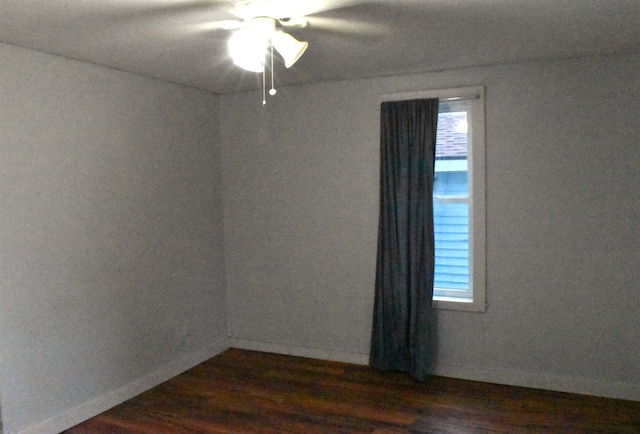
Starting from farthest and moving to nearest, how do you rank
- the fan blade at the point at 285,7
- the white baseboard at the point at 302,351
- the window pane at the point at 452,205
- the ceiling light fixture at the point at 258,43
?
the white baseboard at the point at 302,351 < the window pane at the point at 452,205 < the ceiling light fixture at the point at 258,43 < the fan blade at the point at 285,7

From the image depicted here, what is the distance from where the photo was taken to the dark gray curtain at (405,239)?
4023 millimetres

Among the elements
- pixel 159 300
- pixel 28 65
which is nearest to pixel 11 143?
pixel 28 65

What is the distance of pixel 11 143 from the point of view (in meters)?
3.08

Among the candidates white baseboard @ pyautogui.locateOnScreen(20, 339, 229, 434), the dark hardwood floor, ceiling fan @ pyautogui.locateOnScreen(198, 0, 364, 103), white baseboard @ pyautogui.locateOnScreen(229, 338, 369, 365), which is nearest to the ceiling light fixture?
ceiling fan @ pyautogui.locateOnScreen(198, 0, 364, 103)

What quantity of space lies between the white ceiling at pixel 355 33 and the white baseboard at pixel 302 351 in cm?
232

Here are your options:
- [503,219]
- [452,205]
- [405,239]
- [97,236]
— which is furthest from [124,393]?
[503,219]

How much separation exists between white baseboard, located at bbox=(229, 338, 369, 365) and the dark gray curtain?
0.25 metres

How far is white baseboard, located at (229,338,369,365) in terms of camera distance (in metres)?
4.47

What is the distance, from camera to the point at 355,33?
2.96 m

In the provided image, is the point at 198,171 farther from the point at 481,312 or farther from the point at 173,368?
the point at 481,312

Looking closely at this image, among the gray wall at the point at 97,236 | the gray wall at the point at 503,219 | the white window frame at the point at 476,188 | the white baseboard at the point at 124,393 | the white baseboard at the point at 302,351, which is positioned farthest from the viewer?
the white baseboard at the point at 302,351

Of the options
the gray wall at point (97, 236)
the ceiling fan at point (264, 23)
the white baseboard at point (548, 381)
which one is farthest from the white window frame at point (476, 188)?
the gray wall at point (97, 236)

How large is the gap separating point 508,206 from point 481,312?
818 millimetres

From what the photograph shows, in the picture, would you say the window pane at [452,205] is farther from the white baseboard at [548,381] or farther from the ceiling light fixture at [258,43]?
the ceiling light fixture at [258,43]
